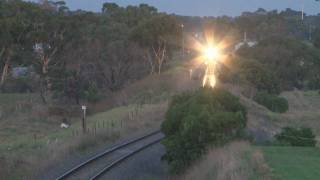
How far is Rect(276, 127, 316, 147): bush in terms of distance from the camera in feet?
89.0

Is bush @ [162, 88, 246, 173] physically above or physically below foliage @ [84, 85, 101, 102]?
above

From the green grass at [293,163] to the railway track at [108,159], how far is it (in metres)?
5.96

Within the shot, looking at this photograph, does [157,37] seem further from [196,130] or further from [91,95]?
[196,130]

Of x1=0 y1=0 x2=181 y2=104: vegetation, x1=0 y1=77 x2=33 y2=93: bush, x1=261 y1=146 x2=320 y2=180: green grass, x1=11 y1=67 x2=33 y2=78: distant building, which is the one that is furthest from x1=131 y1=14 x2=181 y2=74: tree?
x1=261 y1=146 x2=320 y2=180: green grass

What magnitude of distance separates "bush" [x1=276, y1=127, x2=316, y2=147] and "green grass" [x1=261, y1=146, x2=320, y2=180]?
4735 mm

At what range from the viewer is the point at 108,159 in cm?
2652

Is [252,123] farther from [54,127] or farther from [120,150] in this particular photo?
[54,127]

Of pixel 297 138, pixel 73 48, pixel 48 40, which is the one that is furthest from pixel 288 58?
pixel 297 138

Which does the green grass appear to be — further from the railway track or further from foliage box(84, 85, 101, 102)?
foliage box(84, 85, 101, 102)

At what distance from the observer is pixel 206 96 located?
83.1ft

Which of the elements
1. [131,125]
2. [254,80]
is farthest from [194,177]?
[254,80]

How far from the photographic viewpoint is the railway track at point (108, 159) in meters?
22.3

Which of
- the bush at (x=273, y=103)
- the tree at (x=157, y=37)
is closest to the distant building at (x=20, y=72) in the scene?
the tree at (x=157, y=37)

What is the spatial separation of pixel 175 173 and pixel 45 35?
134 feet
